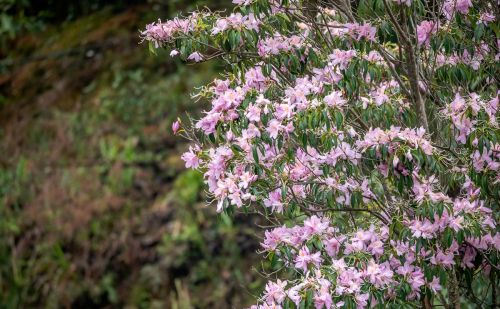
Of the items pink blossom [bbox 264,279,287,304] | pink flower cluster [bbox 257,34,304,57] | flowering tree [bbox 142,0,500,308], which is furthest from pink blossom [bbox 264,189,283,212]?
pink flower cluster [bbox 257,34,304,57]

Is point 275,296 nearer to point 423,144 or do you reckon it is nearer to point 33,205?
point 423,144

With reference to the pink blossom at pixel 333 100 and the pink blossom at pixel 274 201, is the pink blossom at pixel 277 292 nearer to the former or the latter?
the pink blossom at pixel 274 201

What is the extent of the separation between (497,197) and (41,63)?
758cm

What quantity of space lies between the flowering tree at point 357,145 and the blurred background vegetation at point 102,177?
125 inches

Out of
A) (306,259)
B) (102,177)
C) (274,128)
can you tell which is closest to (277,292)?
(306,259)

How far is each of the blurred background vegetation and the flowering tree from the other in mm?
3180

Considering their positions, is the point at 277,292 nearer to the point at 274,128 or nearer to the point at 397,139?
the point at 274,128

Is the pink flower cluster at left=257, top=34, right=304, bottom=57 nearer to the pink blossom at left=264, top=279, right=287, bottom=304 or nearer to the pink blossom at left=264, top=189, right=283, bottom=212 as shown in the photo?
the pink blossom at left=264, top=189, right=283, bottom=212

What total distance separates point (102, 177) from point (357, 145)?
17.6 ft

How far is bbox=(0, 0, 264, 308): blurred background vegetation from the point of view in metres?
7.52

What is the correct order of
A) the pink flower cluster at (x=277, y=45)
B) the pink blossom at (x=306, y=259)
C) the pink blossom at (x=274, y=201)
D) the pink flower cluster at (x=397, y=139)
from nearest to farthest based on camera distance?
the pink flower cluster at (x=397, y=139)
the pink blossom at (x=306, y=259)
the pink blossom at (x=274, y=201)
the pink flower cluster at (x=277, y=45)

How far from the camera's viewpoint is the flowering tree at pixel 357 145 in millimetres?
3412

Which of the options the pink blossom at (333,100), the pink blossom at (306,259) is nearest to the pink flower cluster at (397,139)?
the pink blossom at (333,100)

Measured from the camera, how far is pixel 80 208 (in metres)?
8.20
